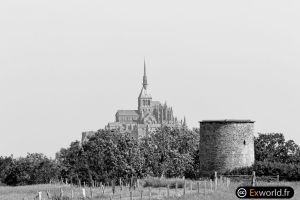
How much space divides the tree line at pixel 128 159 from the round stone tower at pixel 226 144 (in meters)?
7.35

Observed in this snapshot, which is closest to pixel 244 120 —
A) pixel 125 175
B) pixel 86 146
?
pixel 125 175

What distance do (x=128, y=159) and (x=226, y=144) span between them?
18.5 meters

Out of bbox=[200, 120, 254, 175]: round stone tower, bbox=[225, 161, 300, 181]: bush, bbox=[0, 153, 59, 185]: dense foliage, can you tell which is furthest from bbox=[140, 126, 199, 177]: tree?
bbox=[225, 161, 300, 181]: bush

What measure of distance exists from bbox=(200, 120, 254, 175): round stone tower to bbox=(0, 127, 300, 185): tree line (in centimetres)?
735

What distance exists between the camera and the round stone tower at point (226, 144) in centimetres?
5328

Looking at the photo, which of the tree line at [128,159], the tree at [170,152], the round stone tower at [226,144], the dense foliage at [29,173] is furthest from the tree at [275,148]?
the dense foliage at [29,173]

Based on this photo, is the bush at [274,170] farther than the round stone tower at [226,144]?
No

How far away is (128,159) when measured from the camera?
6950 centimetres

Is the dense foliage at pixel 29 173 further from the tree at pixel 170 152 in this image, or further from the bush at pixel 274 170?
the bush at pixel 274 170

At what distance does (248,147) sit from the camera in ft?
177

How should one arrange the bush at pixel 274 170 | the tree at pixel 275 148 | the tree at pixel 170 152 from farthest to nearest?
1. the tree at pixel 170 152
2. the tree at pixel 275 148
3. the bush at pixel 274 170

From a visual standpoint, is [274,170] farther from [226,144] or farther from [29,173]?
[29,173]

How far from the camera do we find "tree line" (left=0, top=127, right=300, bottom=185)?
66.7m

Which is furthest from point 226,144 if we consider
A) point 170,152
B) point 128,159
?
point 170,152
